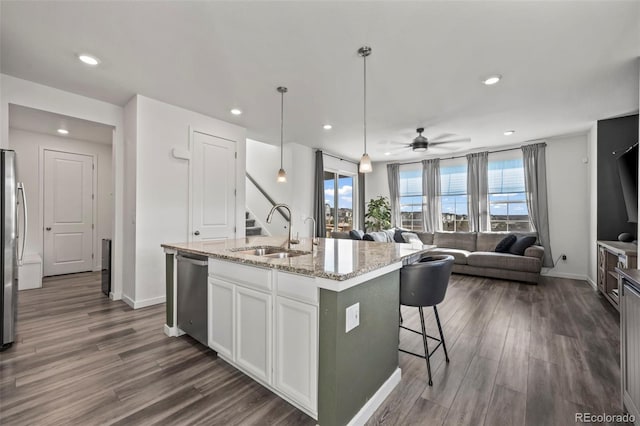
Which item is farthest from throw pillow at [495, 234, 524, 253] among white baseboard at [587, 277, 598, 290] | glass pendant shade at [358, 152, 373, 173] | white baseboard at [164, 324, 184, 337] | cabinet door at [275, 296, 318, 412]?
white baseboard at [164, 324, 184, 337]

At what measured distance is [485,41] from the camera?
90.4 inches

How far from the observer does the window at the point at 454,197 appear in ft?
21.2

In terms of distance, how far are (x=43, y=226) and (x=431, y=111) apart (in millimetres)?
6856

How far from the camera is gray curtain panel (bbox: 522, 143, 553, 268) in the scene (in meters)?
5.36

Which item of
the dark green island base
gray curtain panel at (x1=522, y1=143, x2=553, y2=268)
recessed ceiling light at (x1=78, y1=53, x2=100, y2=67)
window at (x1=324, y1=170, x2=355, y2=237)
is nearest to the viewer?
the dark green island base

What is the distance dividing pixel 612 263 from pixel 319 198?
15.4 feet

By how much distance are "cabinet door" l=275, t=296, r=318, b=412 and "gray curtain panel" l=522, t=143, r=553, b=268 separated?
578cm

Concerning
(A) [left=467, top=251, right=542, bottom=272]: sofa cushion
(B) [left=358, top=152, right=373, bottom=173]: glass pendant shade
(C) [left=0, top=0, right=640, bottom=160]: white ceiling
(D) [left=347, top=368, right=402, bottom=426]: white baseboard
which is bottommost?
(D) [left=347, top=368, right=402, bottom=426]: white baseboard

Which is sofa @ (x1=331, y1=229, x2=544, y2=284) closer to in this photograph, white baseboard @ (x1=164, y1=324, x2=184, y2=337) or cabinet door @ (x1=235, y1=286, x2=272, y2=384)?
cabinet door @ (x1=235, y1=286, x2=272, y2=384)

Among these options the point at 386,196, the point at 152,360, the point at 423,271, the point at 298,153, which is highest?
the point at 298,153

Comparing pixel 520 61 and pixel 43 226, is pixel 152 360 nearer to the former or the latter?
pixel 520 61

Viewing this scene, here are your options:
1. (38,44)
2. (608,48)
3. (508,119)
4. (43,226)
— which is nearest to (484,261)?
(508,119)

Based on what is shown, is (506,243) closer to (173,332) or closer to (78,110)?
(173,332)

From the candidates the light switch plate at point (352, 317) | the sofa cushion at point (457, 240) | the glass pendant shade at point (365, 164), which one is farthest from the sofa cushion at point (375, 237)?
the light switch plate at point (352, 317)
